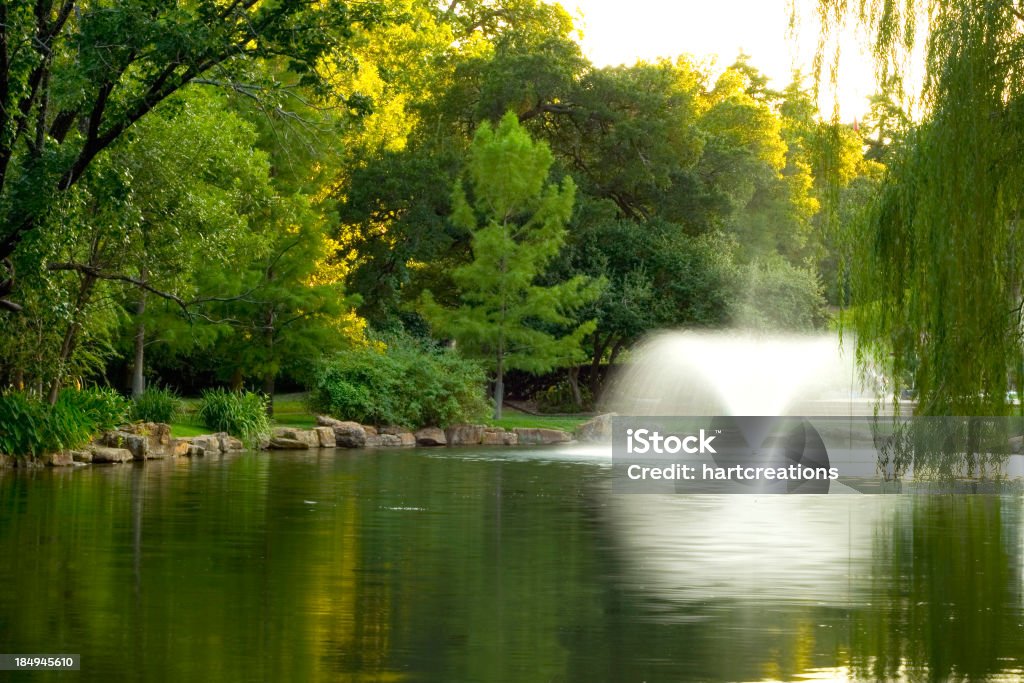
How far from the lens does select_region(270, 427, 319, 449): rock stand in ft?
124

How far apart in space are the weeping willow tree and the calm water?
75.6 inches

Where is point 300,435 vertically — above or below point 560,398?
below

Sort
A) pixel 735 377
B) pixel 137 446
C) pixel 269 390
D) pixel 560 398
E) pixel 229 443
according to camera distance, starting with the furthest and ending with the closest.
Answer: pixel 560 398, pixel 735 377, pixel 269 390, pixel 229 443, pixel 137 446

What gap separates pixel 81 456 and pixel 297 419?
596 inches

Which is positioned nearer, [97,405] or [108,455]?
[108,455]

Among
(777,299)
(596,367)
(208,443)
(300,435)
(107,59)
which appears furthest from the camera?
(596,367)

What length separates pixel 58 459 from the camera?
2817cm

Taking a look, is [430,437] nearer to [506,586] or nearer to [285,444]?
[285,444]

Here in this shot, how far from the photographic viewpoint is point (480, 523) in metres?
17.9

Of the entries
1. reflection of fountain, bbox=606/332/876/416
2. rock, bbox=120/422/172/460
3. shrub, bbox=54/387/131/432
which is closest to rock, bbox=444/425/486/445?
reflection of fountain, bbox=606/332/876/416

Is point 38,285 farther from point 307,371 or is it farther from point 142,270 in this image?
point 307,371

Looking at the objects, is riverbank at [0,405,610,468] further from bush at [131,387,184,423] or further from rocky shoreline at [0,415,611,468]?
bush at [131,387,184,423]

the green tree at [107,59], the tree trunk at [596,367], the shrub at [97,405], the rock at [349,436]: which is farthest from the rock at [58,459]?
the tree trunk at [596,367]

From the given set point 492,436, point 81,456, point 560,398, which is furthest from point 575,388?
point 81,456
